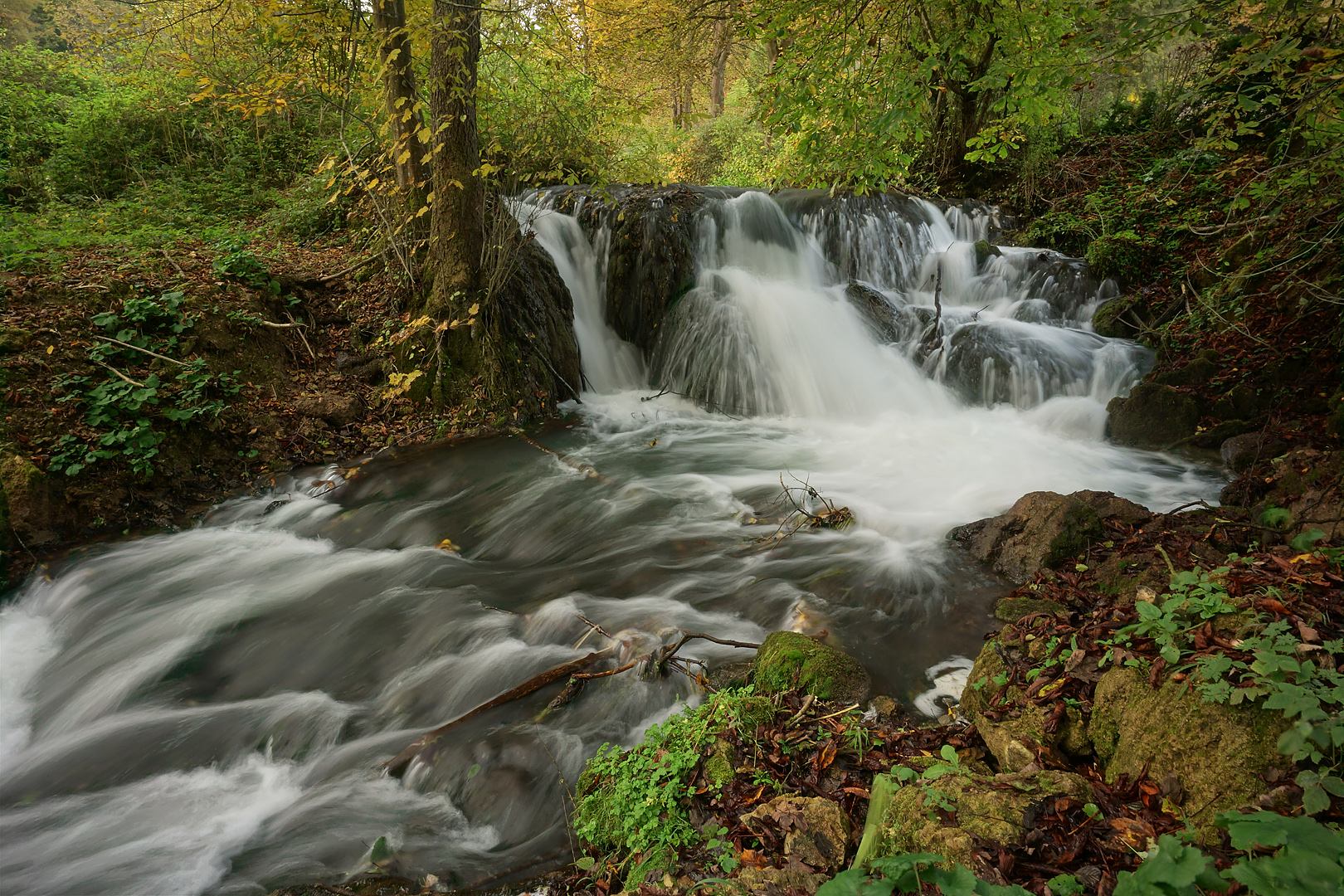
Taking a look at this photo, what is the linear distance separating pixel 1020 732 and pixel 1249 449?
4.63 metres

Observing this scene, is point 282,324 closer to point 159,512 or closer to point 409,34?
point 159,512

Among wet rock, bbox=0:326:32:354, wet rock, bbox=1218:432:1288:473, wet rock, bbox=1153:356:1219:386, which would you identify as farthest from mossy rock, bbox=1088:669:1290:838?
wet rock, bbox=0:326:32:354

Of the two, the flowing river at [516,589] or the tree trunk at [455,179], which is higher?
the tree trunk at [455,179]

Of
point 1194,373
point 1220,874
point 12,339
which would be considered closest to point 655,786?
point 1220,874

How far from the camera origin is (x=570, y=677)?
3.68 meters

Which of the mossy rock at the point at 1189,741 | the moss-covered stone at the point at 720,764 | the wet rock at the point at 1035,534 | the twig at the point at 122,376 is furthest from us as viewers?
the twig at the point at 122,376

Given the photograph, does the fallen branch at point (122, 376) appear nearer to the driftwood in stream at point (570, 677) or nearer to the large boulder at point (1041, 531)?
the driftwood in stream at point (570, 677)

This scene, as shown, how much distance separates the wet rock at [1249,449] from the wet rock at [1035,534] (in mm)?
1649

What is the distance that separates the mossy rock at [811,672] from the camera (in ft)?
10.3

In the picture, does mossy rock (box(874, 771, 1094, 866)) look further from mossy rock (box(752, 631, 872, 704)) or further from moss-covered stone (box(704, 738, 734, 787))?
mossy rock (box(752, 631, 872, 704))

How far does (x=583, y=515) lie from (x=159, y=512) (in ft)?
12.1

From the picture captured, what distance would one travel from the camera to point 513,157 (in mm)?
8031

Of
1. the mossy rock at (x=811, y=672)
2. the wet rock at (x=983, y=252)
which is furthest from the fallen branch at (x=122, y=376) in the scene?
the wet rock at (x=983, y=252)

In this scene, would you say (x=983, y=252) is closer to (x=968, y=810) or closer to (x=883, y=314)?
(x=883, y=314)
